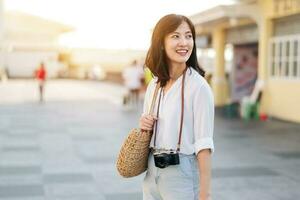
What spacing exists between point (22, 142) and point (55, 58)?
129 ft

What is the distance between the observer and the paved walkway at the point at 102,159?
22.2 ft

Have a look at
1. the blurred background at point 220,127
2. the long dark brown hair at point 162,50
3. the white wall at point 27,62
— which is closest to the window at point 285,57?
the blurred background at point 220,127

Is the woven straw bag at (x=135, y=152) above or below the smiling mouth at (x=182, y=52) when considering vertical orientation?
below

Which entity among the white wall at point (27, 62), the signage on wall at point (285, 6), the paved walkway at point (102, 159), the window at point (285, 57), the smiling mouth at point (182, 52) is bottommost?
the white wall at point (27, 62)

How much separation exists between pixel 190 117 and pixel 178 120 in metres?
0.06

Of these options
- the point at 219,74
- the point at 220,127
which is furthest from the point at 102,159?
the point at 219,74

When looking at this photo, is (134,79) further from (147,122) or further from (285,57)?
(147,122)

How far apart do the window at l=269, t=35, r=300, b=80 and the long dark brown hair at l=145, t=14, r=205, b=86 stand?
1219cm

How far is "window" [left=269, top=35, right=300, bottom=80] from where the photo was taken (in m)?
14.9

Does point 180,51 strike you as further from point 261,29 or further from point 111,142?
point 261,29

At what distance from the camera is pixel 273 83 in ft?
52.6

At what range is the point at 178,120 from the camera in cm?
296

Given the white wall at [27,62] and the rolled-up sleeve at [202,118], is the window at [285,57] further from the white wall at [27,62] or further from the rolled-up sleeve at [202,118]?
the white wall at [27,62]

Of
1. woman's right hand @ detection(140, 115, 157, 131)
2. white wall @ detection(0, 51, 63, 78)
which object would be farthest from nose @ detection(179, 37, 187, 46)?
white wall @ detection(0, 51, 63, 78)
